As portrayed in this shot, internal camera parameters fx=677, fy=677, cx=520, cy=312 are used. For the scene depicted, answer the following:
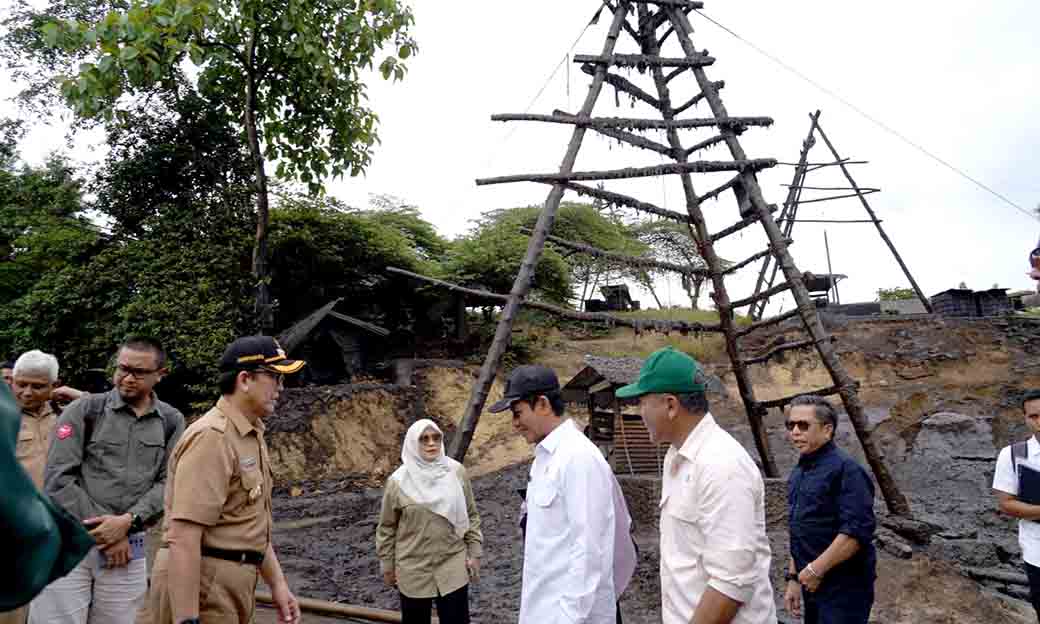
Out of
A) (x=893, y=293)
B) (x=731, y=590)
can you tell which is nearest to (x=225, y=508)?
(x=731, y=590)

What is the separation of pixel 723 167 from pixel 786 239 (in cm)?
106

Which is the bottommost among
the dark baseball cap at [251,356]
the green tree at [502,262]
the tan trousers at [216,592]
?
the tan trousers at [216,592]

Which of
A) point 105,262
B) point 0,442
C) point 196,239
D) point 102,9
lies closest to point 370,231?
point 196,239

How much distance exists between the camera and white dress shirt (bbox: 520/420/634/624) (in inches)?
104

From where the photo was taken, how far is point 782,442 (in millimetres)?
14891

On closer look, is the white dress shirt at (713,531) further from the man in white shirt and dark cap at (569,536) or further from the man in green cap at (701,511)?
the man in white shirt and dark cap at (569,536)

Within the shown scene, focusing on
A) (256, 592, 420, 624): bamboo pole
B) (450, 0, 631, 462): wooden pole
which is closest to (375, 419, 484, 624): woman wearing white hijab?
(256, 592, 420, 624): bamboo pole

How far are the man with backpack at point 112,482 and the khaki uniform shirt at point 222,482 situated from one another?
953 mm

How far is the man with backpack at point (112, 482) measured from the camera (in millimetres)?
3451

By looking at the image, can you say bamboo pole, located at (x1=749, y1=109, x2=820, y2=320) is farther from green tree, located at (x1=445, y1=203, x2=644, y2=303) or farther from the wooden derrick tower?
the wooden derrick tower

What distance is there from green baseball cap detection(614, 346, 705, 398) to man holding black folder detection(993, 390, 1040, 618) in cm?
296

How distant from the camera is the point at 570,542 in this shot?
8.96 feet

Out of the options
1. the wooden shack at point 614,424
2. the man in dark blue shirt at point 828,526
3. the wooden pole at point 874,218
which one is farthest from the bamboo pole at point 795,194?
the man in dark blue shirt at point 828,526

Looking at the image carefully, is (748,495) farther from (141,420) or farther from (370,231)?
(370,231)
